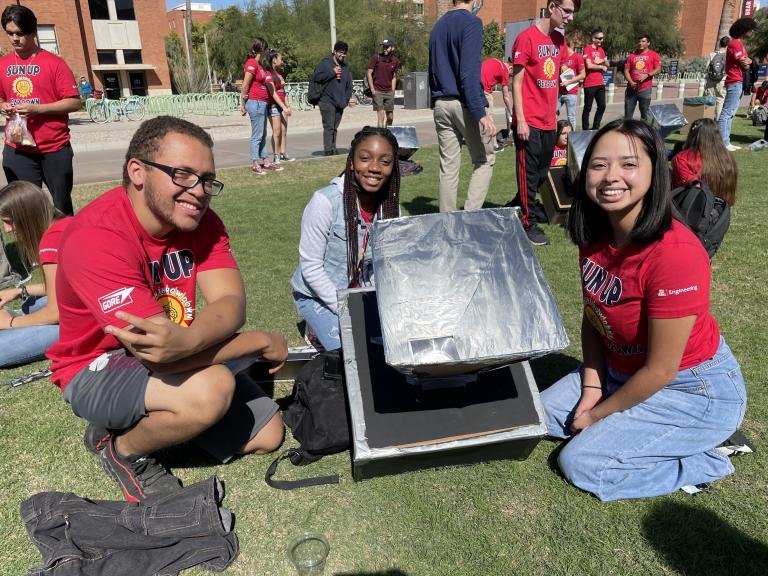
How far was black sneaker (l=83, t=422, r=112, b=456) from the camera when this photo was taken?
234 cm

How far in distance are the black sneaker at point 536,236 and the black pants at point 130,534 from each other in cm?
380

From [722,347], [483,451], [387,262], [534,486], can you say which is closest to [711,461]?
[722,347]

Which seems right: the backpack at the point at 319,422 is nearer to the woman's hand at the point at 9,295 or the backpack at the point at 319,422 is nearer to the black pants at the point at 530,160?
the woman's hand at the point at 9,295

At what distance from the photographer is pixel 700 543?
2002mm

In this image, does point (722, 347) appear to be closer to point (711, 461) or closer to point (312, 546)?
point (711, 461)

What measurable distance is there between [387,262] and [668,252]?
100 centimetres

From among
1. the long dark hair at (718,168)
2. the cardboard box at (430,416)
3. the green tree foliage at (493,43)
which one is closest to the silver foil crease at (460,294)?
the cardboard box at (430,416)

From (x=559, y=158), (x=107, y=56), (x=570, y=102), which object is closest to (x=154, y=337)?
(x=559, y=158)

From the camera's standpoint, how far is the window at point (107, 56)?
3812 centimetres

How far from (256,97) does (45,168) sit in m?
4.40

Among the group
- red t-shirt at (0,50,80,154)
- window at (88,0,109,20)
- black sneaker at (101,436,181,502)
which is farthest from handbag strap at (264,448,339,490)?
window at (88,0,109,20)

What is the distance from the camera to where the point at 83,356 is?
222 cm

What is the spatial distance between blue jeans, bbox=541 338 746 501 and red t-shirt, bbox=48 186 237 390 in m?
1.69

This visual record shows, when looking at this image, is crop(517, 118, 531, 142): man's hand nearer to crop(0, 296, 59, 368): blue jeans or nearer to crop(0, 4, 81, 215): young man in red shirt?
crop(0, 4, 81, 215): young man in red shirt
